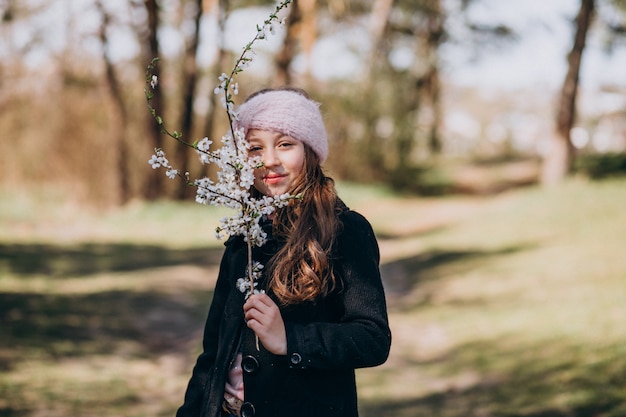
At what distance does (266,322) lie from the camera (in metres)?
2.05

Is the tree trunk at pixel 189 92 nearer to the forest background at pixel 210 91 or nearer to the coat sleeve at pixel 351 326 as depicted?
the forest background at pixel 210 91

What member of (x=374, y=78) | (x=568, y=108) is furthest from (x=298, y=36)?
(x=568, y=108)

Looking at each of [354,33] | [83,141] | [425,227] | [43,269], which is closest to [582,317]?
[43,269]

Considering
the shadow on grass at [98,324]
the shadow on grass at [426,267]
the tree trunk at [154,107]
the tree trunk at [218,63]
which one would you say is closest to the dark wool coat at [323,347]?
the shadow on grass at [98,324]

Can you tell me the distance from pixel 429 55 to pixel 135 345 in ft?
67.7

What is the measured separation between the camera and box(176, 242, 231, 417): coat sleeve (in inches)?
93.1

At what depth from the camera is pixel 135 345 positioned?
777 cm

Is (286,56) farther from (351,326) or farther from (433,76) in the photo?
(351,326)

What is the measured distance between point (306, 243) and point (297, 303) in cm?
17

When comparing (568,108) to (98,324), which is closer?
(98,324)

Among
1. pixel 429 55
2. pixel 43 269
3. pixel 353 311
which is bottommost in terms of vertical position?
pixel 353 311

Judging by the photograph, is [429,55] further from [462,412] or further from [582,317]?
[462,412]

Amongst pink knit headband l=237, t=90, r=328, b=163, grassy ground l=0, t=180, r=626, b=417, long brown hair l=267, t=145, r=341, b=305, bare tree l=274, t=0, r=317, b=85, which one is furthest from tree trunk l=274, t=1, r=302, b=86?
long brown hair l=267, t=145, r=341, b=305

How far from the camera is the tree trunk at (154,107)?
57.0ft
